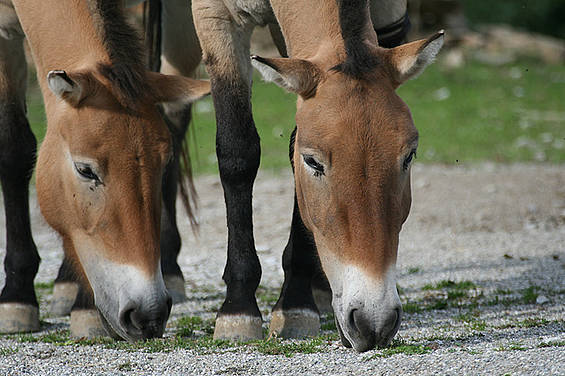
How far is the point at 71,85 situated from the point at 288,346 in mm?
1722

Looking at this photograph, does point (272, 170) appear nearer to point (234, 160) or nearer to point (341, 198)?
point (234, 160)

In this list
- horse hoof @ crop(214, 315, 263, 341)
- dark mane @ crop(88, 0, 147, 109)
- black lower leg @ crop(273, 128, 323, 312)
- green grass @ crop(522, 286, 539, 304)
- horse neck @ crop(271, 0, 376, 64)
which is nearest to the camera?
horse neck @ crop(271, 0, 376, 64)

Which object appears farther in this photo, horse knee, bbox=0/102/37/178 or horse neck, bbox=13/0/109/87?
horse knee, bbox=0/102/37/178

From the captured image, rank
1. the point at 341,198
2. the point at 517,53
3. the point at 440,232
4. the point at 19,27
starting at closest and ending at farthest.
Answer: the point at 341,198 < the point at 19,27 < the point at 440,232 < the point at 517,53

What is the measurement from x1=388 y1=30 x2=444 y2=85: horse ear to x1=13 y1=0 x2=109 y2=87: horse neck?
156 centimetres

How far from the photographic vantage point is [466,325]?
185 inches

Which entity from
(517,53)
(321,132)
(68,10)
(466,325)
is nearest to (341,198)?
(321,132)

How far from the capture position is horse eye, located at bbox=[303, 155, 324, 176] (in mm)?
3859

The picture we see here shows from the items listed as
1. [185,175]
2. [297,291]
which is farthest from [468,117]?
[297,291]

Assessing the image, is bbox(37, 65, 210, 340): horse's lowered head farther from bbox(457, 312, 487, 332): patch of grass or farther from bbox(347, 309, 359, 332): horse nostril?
bbox(457, 312, 487, 332): patch of grass

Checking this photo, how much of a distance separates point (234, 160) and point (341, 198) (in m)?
1.11

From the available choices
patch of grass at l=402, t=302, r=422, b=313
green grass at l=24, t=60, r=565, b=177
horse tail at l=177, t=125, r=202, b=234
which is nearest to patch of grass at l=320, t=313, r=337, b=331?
patch of grass at l=402, t=302, r=422, b=313

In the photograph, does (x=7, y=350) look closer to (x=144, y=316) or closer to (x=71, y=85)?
(x=144, y=316)

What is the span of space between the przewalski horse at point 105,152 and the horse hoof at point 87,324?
53 millimetres
